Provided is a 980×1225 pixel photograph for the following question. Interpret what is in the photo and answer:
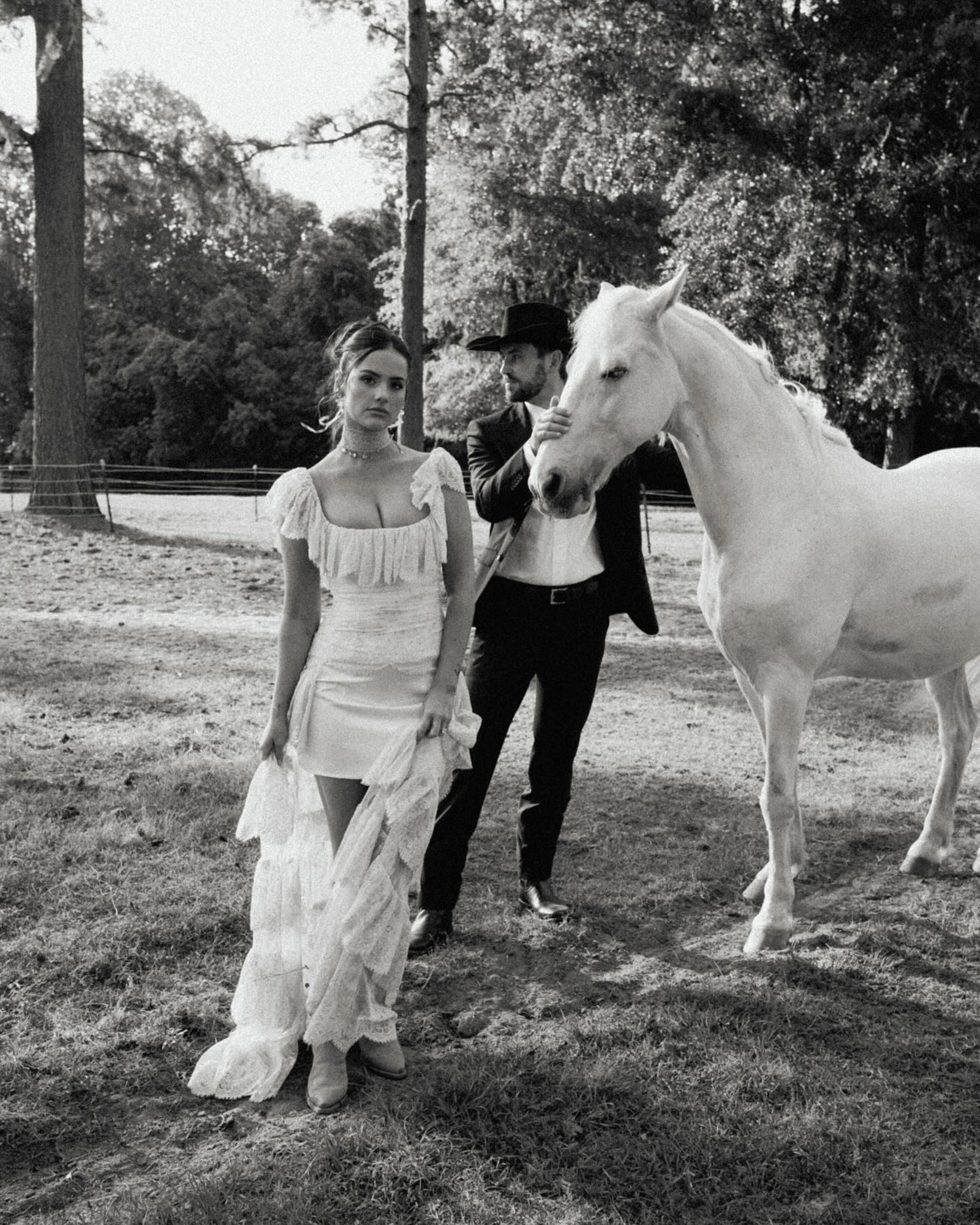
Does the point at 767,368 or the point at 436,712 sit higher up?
the point at 767,368

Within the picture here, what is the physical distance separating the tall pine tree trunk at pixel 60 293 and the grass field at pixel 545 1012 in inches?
394

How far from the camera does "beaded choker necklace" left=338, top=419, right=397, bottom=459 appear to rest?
9.96 ft

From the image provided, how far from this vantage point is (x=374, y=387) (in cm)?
297

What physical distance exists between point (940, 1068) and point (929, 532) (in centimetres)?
204

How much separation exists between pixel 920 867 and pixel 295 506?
132 inches

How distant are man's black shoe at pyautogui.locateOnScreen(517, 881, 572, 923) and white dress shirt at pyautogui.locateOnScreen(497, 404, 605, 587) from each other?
1.26 m

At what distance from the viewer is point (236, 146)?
44.9ft

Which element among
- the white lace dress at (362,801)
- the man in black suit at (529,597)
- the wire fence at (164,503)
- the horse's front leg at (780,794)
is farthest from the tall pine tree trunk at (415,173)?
the white lace dress at (362,801)

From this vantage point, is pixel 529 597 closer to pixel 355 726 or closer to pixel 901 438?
pixel 355 726

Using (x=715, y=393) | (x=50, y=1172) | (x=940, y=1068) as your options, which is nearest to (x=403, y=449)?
(x=715, y=393)

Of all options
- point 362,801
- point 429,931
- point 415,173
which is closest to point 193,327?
point 415,173

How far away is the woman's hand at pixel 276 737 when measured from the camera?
309 cm

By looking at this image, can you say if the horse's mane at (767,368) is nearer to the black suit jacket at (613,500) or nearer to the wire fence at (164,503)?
the black suit jacket at (613,500)

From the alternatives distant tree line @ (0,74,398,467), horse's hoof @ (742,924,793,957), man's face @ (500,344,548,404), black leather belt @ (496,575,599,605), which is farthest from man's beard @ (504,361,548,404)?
distant tree line @ (0,74,398,467)
